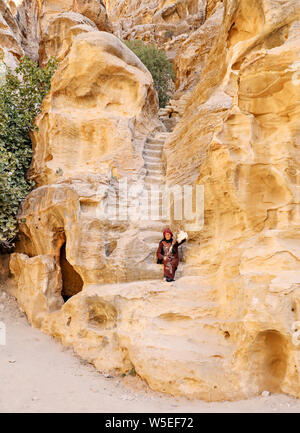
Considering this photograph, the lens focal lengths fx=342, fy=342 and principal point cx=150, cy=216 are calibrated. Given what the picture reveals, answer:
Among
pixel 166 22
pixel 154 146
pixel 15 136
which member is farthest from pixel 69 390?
pixel 166 22

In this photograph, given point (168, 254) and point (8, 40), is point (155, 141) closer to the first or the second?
point (168, 254)

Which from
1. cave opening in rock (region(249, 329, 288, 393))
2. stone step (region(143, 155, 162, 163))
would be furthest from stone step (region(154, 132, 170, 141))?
cave opening in rock (region(249, 329, 288, 393))

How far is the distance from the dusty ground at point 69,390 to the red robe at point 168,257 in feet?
5.72

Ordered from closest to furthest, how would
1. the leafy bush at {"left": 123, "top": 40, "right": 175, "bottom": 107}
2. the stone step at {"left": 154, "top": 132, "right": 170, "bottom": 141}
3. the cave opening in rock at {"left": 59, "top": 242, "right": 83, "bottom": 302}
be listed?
the cave opening in rock at {"left": 59, "top": 242, "right": 83, "bottom": 302}
the stone step at {"left": 154, "top": 132, "right": 170, "bottom": 141}
the leafy bush at {"left": 123, "top": 40, "right": 175, "bottom": 107}

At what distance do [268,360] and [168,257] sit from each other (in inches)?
89.6

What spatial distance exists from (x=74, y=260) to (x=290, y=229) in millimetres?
3926

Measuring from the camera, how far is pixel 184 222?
656 cm

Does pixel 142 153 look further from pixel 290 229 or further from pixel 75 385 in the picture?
pixel 75 385

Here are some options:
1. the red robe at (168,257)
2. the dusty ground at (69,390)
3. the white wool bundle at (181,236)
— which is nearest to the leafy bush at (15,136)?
the dusty ground at (69,390)

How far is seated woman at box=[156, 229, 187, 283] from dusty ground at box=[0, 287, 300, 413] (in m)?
1.73

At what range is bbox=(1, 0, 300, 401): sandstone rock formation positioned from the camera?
176 inches

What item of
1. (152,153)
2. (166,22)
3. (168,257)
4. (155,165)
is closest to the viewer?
(168,257)

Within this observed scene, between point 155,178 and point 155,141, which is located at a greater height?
point 155,141

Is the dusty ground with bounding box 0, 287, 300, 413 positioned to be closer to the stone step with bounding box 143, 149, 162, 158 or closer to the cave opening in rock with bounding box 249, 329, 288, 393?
the cave opening in rock with bounding box 249, 329, 288, 393
